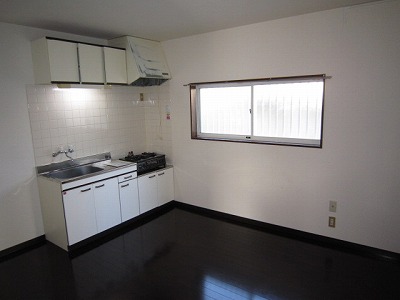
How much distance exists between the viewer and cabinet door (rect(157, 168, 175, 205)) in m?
4.41

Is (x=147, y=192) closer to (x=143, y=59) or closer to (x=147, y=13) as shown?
(x=143, y=59)

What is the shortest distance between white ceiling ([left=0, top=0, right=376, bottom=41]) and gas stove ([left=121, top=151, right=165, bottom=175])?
181 cm

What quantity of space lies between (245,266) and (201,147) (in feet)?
6.07

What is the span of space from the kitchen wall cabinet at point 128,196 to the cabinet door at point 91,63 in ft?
4.41

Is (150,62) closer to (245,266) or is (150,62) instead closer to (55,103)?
(55,103)

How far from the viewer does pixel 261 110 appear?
12.0ft

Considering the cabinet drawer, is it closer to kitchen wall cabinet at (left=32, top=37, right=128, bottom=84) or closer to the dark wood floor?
the dark wood floor

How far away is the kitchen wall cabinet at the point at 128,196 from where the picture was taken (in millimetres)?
3848

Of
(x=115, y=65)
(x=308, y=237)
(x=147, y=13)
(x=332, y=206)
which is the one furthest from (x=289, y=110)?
(x=115, y=65)

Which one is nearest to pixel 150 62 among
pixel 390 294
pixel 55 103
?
pixel 55 103

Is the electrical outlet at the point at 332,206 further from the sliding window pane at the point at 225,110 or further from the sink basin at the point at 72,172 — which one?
the sink basin at the point at 72,172

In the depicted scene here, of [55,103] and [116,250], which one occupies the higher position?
[55,103]

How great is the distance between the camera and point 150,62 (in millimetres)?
4051

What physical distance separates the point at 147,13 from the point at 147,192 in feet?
8.09
